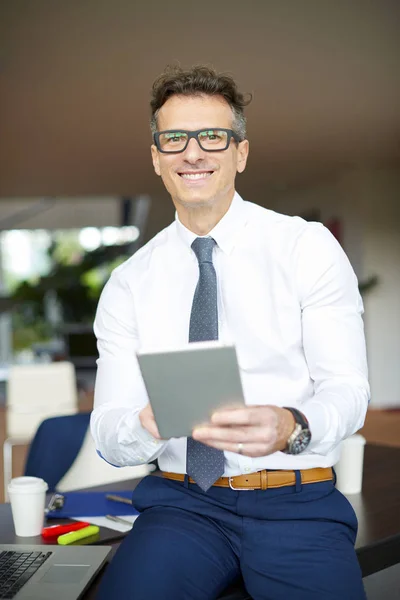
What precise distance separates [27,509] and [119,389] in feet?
1.15

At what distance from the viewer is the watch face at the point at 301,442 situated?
52.6 inches

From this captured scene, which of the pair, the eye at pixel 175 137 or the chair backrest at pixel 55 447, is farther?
the chair backrest at pixel 55 447

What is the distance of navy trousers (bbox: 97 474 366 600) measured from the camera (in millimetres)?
1364

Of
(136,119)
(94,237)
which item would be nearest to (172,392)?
(136,119)

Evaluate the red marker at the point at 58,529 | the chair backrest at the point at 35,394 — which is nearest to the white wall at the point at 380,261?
the chair backrest at the point at 35,394

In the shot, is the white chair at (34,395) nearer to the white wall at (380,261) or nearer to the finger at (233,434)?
the finger at (233,434)

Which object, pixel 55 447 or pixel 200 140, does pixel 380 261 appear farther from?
pixel 200 140

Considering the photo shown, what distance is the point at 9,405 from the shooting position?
15.1ft

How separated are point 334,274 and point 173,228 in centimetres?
43

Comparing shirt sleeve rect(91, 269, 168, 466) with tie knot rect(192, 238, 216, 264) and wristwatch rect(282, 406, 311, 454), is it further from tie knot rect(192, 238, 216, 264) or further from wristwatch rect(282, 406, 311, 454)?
wristwatch rect(282, 406, 311, 454)

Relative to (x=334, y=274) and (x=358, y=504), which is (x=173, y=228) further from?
(x=358, y=504)

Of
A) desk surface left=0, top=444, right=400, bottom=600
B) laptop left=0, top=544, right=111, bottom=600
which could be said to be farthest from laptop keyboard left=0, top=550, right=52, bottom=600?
desk surface left=0, top=444, right=400, bottom=600

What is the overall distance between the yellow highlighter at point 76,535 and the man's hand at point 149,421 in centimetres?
40

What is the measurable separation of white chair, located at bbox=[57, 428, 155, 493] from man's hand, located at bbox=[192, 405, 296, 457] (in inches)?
63.6
